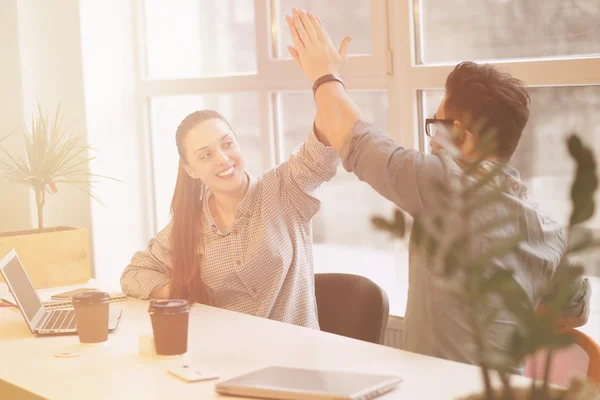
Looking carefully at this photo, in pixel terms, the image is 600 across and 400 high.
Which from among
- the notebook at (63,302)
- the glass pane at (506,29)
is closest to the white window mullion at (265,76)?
the glass pane at (506,29)

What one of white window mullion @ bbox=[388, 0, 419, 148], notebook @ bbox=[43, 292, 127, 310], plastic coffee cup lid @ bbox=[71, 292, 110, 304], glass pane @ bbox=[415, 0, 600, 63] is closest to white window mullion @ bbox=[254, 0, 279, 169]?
white window mullion @ bbox=[388, 0, 419, 148]

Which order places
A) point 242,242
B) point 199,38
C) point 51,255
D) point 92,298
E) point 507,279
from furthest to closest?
1. point 199,38
2. point 51,255
3. point 242,242
4. point 92,298
5. point 507,279

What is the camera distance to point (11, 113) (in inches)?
167

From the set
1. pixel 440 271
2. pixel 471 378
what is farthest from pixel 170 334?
pixel 440 271

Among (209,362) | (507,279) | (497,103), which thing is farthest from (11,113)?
(507,279)

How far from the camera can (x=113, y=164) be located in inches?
172

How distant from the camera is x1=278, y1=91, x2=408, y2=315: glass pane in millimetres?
3318

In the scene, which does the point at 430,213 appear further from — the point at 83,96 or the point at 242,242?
the point at 83,96

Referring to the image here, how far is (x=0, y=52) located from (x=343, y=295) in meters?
2.58

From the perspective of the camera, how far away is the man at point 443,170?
1652 mm

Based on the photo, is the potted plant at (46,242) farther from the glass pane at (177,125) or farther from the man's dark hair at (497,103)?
the man's dark hair at (497,103)

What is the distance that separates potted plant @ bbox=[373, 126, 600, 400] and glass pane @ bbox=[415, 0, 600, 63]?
2.05m

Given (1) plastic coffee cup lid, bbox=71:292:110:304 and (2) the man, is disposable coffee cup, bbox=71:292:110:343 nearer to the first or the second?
(1) plastic coffee cup lid, bbox=71:292:110:304

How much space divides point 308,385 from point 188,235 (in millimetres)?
1129
